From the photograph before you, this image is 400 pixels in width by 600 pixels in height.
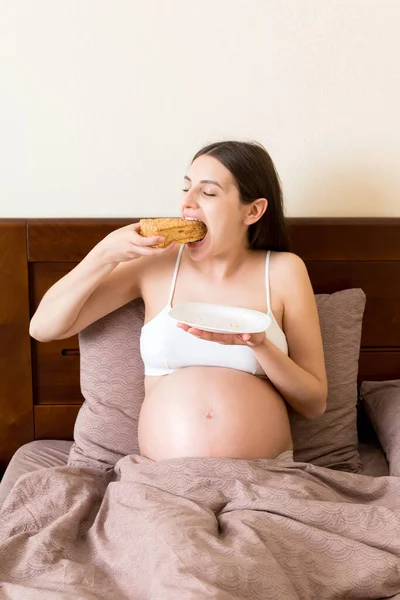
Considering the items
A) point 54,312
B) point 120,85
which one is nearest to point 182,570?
point 54,312

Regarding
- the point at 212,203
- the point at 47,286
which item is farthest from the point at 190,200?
the point at 47,286

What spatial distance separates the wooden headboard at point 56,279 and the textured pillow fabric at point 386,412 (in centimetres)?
10

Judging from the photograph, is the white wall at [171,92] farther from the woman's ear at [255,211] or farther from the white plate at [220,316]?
the white plate at [220,316]

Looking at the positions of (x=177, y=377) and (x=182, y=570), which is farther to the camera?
(x=177, y=377)

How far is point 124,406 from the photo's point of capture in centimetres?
204

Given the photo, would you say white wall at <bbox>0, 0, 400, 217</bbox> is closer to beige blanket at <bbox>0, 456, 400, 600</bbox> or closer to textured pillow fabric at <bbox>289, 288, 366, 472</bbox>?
textured pillow fabric at <bbox>289, 288, 366, 472</bbox>

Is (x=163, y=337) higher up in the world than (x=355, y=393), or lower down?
higher up

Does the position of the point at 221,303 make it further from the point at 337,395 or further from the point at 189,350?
the point at 337,395

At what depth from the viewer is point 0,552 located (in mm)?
1529

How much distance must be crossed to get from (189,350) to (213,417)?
18cm

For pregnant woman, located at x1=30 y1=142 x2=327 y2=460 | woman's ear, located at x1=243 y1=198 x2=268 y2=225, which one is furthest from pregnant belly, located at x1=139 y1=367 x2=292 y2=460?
woman's ear, located at x1=243 y1=198 x2=268 y2=225

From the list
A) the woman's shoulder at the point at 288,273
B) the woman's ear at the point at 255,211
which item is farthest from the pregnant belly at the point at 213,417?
the woman's ear at the point at 255,211

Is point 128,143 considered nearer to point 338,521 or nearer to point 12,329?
point 12,329

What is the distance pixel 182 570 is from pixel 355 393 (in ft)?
3.09
